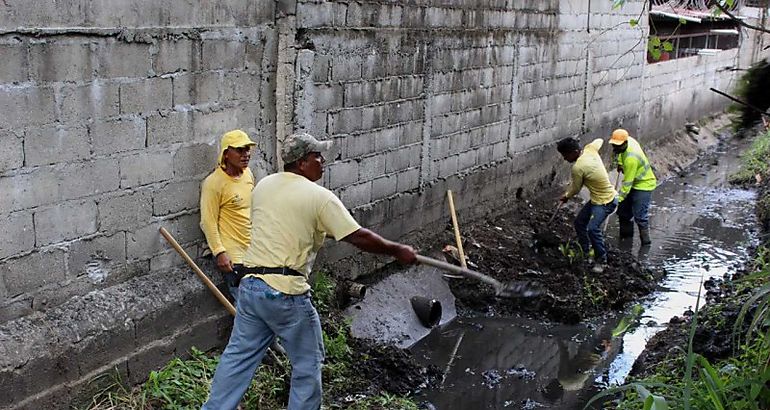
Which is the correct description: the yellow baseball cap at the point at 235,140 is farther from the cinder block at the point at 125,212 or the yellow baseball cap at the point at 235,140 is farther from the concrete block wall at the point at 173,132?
the cinder block at the point at 125,212

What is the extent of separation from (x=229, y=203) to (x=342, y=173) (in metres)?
1.76

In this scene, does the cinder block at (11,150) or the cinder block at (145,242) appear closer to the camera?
the cinder block at (11,150)

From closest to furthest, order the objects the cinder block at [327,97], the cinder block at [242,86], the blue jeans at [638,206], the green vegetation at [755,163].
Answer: the cinder block at [242,86] < the cinder block at [327,97] < the blue jeans at [638,206] < the green vegetation at [755,163]

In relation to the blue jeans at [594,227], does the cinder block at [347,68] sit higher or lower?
higher

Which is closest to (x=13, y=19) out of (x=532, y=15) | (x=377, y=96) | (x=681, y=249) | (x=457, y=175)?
(x=377, y=96)

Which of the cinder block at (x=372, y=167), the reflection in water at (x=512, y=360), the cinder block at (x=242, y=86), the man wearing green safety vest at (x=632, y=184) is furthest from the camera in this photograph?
the man wearing green safety vest at (x=632, y=184)

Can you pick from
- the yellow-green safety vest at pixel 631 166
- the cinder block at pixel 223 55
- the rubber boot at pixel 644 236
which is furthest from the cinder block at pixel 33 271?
the rubber boot at pixel 644 236

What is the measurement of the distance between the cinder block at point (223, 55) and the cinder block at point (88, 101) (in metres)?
0.89

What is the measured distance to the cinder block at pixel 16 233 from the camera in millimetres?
4801

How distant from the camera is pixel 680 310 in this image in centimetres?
879

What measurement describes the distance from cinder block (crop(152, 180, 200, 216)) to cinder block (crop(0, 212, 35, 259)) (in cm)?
102

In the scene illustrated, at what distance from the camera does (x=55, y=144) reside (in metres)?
5.04

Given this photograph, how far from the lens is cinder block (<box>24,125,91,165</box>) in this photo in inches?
192

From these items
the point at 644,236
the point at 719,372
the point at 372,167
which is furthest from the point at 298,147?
the point at 644,236
